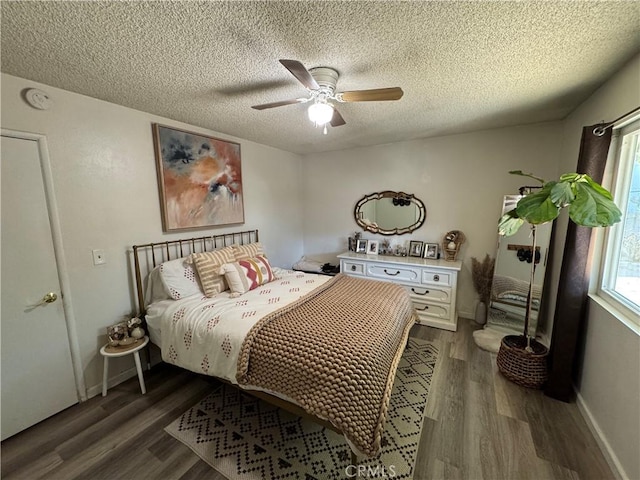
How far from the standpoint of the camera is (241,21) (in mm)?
1189

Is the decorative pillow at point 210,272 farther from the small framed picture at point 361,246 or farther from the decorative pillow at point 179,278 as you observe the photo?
the small framed picture at point 361,246

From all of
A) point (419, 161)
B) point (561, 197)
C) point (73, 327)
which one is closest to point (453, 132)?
point (419, 161)

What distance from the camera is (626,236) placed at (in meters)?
1.67

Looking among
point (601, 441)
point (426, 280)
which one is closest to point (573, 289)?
point (601, 441)

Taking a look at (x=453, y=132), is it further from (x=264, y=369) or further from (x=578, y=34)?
(x=264, y=369)

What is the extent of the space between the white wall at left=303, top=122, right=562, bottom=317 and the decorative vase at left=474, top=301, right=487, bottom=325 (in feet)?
0.49

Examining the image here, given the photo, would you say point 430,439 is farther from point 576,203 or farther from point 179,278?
point 179,278

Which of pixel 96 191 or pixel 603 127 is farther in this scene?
pixel 96 191

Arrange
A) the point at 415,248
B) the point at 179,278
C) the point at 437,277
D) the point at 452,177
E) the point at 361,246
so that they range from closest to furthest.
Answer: the point at 179,278 → the point at 437,277 → the point at 452,177 → the point at 415,248 → the point at 361,246

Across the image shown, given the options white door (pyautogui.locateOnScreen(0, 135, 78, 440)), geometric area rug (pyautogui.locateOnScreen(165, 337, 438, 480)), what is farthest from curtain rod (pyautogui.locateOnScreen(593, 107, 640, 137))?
white door (pyautogui.locateOnScreen(0, 135, 78, 440))

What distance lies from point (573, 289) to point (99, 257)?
12.1 ft

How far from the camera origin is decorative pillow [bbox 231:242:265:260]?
9.33 feet

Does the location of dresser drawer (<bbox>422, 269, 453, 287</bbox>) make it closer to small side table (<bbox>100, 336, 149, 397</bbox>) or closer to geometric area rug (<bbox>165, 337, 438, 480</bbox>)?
geometric area rug (<bbox>165, 337, 438, 480</bbox>)

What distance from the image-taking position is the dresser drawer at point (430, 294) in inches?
122
